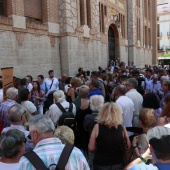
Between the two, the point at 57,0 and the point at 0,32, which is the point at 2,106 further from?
the point at 57,0

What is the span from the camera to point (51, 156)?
6.11 feet

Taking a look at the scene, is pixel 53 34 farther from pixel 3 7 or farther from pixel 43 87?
pixel 43 87

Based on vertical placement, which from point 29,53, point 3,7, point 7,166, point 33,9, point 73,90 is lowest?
point 7,166

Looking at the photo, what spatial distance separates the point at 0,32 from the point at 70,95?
432 centimetres

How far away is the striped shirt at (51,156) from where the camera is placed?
1828 millimetres

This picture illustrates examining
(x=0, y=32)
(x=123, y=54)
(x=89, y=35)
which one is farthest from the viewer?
(x=123, y=54)

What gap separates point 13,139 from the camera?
2168mm

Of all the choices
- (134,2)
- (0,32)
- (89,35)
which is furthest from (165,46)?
(0,32)

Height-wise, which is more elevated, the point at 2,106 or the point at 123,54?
the point at 123,54

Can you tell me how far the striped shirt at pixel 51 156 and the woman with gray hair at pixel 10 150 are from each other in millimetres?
295

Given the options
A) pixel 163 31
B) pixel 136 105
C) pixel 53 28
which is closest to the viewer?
pixel 136 105

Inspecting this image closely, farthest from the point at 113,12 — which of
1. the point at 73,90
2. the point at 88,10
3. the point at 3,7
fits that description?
the point at 73,90

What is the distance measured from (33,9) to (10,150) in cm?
940

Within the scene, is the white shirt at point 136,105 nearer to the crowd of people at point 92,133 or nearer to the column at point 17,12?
the crowd of people at point 92,133
